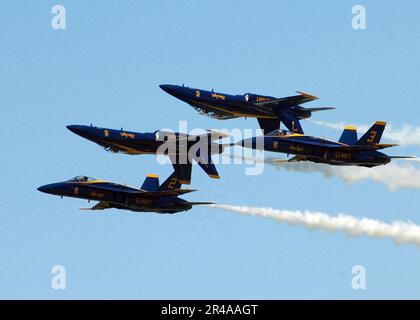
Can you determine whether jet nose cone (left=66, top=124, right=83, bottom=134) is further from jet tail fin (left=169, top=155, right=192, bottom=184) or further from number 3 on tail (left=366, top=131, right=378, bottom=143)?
number 3 on tail (left=366, top=131, right=378, bottom=143)

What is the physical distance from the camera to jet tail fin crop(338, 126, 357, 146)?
10969 cm

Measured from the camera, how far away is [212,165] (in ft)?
366

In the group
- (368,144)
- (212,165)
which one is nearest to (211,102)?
(212,165)

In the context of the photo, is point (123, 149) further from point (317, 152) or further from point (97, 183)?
point (317, 152)

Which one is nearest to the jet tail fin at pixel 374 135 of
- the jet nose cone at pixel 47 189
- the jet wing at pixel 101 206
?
the jet wing at pixel 101 206

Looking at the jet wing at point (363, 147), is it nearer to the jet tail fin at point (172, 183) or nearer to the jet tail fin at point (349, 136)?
the jet tail fin at point (349, 136)

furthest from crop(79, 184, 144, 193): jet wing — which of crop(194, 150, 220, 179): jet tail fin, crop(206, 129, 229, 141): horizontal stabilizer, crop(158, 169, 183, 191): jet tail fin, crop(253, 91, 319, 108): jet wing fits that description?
crop(253, 91, 319, 108): jet wing

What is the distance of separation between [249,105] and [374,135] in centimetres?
1114

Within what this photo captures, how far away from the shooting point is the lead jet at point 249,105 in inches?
4427

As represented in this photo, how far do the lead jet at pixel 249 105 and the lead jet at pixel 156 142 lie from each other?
4.33 m
